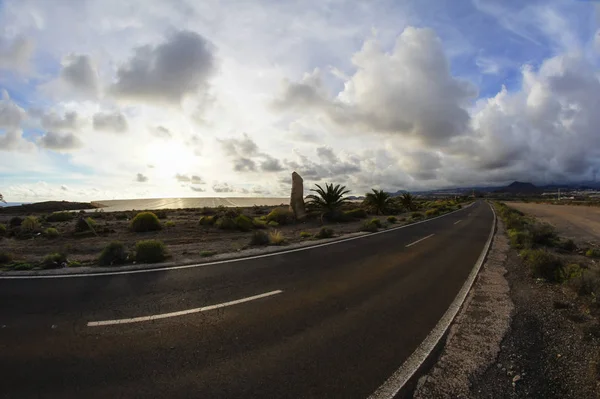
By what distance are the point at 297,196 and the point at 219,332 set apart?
21.7 m

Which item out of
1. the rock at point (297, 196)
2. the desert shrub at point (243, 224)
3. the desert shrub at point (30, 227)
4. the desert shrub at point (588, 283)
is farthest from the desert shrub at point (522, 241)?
the desert shrub at point (30, 227)

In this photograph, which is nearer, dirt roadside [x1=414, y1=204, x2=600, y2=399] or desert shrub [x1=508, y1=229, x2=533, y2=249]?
dirt roadside [x1=414, y1=204, x2=600, y2=399]

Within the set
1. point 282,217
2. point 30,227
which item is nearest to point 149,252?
point 282,217

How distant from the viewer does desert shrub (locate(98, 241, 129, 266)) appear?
914 cm

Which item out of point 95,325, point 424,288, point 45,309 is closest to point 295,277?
point 424,288

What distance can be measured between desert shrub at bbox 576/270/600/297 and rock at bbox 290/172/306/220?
20.0 meters

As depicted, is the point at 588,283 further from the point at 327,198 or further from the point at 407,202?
the point at 407,202

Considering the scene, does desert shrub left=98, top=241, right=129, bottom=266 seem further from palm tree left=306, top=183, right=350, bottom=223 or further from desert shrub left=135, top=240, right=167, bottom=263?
palm tree left=306, top=183, right=350, bottom=223

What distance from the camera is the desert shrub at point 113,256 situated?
914cm

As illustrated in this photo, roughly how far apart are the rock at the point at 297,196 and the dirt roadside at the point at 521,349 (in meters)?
19.3

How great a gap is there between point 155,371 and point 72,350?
1506 millimetres

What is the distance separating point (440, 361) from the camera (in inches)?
160

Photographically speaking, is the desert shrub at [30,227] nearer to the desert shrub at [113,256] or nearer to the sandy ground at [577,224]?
the desert shrub at [113,256]

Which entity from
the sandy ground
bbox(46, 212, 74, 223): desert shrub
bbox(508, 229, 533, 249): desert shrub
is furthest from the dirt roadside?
bbox(46, 212, 74, 223): desert shrub
